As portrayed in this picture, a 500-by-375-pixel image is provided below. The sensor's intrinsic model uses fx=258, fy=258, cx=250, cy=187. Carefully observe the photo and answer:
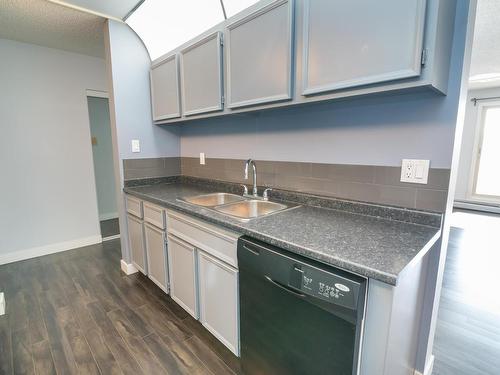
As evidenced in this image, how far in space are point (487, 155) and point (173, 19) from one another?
6.43 metres

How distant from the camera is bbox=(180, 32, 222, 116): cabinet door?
184 cm

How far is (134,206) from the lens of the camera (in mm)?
2426

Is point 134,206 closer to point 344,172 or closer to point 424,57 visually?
point 344,172

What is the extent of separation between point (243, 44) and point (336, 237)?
1.30m

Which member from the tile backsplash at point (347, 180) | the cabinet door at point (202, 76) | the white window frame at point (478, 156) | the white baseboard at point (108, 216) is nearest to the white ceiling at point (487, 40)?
the white window frame at point (478, 156)

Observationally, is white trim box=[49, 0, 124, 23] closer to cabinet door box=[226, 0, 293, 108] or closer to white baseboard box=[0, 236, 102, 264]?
cabinet door box=[226, 0, 293, 108]

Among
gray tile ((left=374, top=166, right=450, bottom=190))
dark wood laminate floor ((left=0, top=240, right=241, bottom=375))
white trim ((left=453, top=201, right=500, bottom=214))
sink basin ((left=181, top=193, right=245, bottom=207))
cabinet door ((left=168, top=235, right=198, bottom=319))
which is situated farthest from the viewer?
white trim ((left=453, top=201, right=500, bottom=214))

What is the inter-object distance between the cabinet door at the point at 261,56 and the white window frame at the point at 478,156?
19.6 ft

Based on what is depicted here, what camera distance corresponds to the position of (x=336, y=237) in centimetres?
115

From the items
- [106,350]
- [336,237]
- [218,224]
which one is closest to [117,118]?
[218,224]

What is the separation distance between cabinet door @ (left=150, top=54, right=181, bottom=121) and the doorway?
7.58ft

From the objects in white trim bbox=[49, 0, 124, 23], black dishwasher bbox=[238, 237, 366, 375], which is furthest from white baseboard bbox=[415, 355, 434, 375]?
white trim bbox=[49, 0, 124, 23]

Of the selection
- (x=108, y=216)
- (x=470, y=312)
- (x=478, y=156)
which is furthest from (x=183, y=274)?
(x=478, y=156)

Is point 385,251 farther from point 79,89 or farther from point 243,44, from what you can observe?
point 79,89
